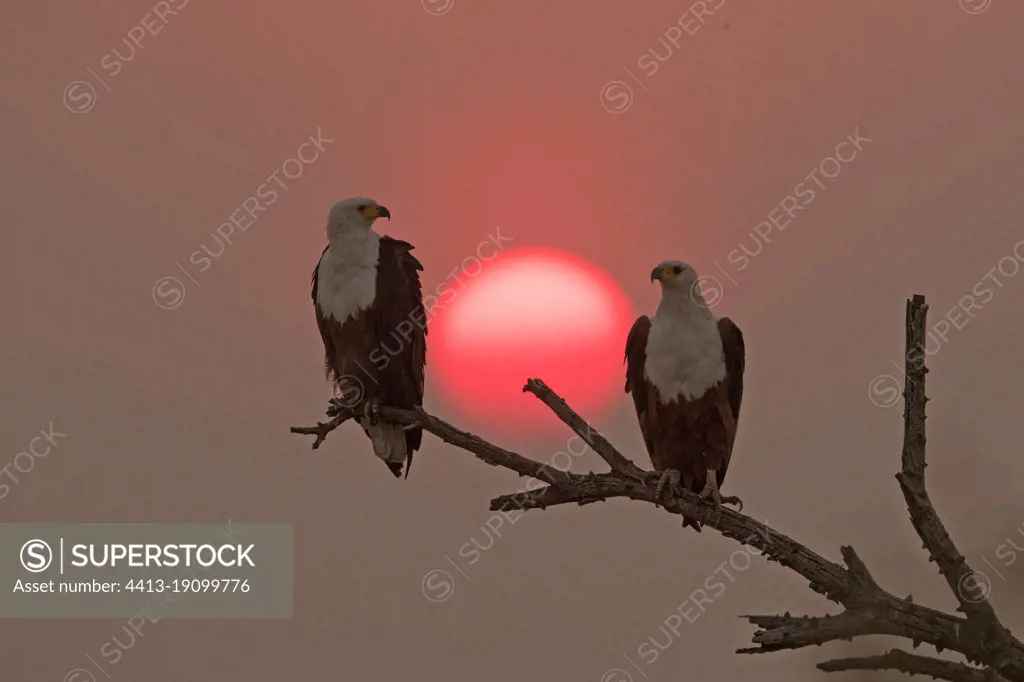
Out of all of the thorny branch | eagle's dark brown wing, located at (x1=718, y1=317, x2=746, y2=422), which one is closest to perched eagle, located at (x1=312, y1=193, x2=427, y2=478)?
eagle's dark brown wing, located at (x1=718, y1=317, x2=746, y2=422)

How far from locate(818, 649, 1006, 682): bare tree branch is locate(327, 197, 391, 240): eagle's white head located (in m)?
4.01

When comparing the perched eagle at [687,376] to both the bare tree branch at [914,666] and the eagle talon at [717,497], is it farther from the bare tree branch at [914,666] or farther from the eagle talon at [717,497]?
the bare tree branch at [914,666]

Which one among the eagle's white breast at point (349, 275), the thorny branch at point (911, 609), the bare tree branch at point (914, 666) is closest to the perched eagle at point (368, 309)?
the eagle's white breast at point (349, 275)

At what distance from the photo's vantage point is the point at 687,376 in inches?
251

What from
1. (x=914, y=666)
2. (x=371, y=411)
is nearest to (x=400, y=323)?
(x=371, y=411)

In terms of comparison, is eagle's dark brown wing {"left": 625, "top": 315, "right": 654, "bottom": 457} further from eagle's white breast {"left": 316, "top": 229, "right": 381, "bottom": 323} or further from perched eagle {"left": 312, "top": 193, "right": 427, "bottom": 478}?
eagle's white breast {"left": 316, "top": 229, "right": 381, "bottom": 323}

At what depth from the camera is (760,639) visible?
4.14 meters

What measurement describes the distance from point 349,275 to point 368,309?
0.26 m

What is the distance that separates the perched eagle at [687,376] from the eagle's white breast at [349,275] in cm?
167

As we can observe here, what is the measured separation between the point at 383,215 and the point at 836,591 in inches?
147

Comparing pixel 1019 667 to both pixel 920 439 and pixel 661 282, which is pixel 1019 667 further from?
pixel 661 282

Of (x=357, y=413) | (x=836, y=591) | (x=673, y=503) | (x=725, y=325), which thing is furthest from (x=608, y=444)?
(x=357, y=413)

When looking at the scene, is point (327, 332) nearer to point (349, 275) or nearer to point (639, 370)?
point (349, 275)

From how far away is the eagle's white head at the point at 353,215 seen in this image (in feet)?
23.1
